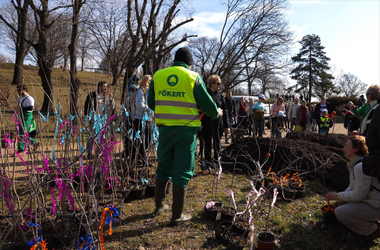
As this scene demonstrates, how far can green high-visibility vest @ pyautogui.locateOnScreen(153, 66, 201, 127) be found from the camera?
2439mm

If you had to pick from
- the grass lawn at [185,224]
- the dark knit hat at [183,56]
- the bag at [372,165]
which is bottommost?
the grass lawn at [185,224]

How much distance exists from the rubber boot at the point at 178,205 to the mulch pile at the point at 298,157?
2.80 feet

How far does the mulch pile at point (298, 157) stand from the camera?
3.90 metres

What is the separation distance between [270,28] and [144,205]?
47.3 feet

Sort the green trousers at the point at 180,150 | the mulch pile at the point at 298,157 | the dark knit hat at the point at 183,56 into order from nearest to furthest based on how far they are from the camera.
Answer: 1. the green trousers at the point at 180,150
2. the dark knit hat at the point at 183,56
3. the mulch pile at the point at 298,157

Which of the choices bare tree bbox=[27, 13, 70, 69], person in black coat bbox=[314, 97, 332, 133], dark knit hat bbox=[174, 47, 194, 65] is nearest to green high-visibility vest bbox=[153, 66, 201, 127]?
dark knit hat bbox=[174, 47, 194, 65]

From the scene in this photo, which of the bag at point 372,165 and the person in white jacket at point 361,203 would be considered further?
the person in white jacket at point 361,203

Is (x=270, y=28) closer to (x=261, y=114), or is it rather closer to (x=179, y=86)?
(x=261, y=114)

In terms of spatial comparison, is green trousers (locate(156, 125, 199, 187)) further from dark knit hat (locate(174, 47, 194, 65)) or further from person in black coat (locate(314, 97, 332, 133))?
person in black coat (locate(314, 97, 332, 133))

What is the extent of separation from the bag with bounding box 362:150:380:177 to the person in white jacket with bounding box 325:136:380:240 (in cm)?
18

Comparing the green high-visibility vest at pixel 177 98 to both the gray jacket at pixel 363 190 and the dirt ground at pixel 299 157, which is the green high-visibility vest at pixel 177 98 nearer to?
the dirt ground at pixel 299 157

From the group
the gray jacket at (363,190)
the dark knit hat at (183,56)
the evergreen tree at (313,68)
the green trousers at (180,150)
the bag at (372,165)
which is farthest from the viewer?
the evergreen tree at (313,68)

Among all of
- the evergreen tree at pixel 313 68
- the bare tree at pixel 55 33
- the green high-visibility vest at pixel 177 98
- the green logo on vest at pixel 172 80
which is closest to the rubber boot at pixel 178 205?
the green high-visibility vest at pixel 177 98

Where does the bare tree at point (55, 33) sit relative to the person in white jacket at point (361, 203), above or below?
above
